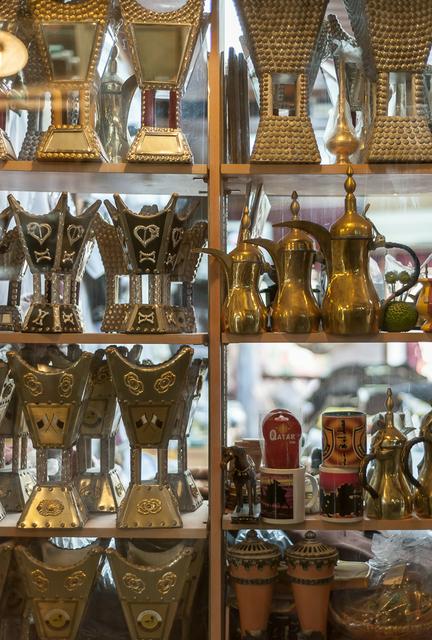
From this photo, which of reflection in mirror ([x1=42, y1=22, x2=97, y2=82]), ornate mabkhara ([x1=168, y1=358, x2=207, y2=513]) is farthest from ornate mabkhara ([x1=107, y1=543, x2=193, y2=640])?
reflection in mirror ([x1=42, y1=22, x2=97, y2=82])

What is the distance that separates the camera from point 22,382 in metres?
1.92

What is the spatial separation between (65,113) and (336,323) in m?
0.79

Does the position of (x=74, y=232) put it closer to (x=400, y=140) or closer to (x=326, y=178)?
(x=326, y=178)

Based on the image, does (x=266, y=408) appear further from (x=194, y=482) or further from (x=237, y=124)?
(x=237, y=124)

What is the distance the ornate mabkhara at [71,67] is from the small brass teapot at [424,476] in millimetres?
970

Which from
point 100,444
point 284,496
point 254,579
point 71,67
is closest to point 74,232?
point 71,67

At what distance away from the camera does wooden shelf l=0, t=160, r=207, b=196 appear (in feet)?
6.24

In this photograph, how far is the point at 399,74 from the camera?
6.28 ft

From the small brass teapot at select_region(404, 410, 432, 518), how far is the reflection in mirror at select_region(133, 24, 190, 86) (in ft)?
3.24

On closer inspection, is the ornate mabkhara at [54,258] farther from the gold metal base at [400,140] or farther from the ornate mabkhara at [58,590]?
the gold metal base at [400,140]

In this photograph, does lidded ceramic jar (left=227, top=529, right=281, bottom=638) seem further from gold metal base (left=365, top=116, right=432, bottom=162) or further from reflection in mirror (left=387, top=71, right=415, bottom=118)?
reflection in mirror (left=387, top=71, right=415, bottom=118)

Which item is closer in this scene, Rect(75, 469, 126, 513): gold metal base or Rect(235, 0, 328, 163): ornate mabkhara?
Rect(235, 0, 328, 163): ornate mabkhara

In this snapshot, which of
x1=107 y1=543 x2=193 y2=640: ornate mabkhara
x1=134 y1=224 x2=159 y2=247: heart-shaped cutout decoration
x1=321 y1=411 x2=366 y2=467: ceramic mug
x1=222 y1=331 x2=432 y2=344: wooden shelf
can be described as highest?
Result: x1=134 y1=224 x2=159 y2=247: heart-shaped cutout decoration

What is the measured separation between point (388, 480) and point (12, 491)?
0.89 meters
